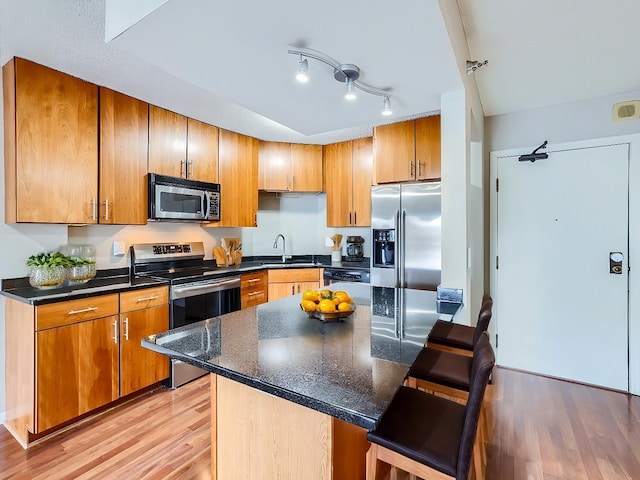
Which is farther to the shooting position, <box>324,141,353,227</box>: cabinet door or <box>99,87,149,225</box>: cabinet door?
<box>324,141,353,227</box>: cabinet door

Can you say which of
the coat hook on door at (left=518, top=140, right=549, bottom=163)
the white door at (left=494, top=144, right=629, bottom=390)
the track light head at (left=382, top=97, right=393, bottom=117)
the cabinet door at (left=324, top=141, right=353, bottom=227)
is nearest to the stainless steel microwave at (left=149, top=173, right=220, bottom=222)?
the cabinet door at (left=324, top=141, right=353, bottom=227)

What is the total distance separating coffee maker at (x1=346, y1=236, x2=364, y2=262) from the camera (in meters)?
4.06

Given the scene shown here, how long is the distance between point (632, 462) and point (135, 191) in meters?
3.84

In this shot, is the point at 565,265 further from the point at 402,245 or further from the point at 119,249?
the point at 119,249

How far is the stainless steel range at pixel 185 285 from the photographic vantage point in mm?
2764

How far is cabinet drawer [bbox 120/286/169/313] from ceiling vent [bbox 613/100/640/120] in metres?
4.05

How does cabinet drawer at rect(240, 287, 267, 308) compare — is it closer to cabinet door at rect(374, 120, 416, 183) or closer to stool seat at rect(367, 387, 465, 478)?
cabinet door at rect(374, 120, 416, 183)

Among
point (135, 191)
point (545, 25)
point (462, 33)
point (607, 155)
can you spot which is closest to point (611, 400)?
point (607, 155)

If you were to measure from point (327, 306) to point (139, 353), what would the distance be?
182cm

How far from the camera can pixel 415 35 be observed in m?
1.45

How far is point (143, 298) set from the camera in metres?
2.54

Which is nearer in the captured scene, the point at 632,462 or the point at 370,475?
the point at 370,475

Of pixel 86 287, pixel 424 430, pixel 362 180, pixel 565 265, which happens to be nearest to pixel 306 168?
pixel 362 180

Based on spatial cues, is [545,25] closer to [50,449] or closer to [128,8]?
[128,8]
